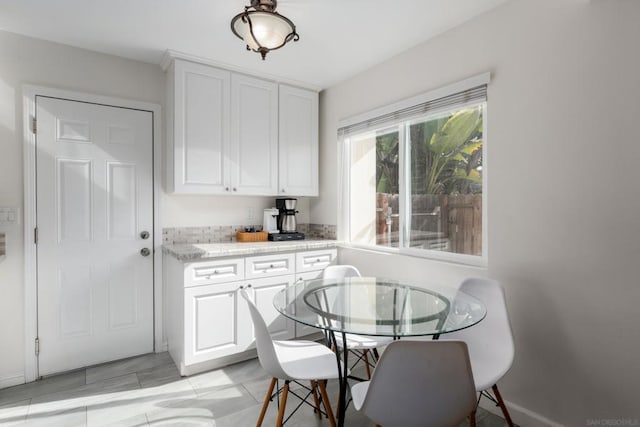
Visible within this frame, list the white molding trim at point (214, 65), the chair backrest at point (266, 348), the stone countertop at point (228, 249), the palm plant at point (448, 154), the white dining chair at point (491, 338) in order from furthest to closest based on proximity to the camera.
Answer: the white molding trim at point (214, 65), the stone countertop at point (228, 249), the palm plant at point (448, 154), the white dining chair at point (491, 338), the chair backrest at point (266, 348)

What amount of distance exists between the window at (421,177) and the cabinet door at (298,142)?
1.18ft

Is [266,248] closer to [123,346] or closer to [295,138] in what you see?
[295,138]

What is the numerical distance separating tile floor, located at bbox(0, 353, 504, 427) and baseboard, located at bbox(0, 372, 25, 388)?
40 mm

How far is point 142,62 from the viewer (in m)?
2.87

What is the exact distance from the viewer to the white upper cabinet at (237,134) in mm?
2738

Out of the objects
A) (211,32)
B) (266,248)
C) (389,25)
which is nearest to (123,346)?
(266,248)

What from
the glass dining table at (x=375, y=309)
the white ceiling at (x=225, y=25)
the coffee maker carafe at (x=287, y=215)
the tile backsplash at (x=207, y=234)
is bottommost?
the glass dining table at (x=375, y=309)

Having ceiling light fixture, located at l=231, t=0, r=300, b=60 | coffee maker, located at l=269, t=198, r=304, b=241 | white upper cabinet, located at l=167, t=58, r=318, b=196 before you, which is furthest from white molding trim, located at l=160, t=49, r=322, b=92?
coffee maker, located at l=269, t=198, r=304, b=241

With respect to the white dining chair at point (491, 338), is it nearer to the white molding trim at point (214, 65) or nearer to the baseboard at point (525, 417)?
the baseboard at point (525, 417)

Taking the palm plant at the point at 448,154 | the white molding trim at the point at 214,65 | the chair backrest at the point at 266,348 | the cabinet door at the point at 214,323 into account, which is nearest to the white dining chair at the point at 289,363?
the chair backrest at the point at 266,348

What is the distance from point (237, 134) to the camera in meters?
2.99

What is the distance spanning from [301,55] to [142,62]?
137 cm

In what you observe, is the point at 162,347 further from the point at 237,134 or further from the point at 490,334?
the point at 490,334

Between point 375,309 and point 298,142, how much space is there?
6.94 feet
